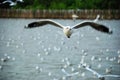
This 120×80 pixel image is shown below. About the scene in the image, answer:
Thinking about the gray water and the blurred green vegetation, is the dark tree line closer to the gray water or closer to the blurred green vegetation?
the blurred green vegetation

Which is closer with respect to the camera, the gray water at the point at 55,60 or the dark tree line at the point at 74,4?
the gray water at the point at 55,60

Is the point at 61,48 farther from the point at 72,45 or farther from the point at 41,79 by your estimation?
the point at 41,79

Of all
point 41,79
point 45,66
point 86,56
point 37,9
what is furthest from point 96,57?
point 37,9

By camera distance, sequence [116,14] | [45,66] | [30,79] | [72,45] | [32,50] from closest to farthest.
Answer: [30,79], [45,66], [32,50], [72,45], [116,14]

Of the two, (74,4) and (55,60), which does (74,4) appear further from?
(55,60)

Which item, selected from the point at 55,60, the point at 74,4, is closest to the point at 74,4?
the point at 74,4

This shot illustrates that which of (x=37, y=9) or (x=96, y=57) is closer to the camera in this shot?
(x=96, y=57)

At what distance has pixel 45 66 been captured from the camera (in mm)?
A: 12148

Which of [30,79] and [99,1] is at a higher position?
[99,1]

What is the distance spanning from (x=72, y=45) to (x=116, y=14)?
24.2ft

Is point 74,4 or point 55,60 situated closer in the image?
point 55,60

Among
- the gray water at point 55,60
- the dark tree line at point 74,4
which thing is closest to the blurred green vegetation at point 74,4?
the dark tree line at point 74,4

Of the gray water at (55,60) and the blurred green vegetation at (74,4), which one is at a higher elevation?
the blurred green vegetation at (74,4)

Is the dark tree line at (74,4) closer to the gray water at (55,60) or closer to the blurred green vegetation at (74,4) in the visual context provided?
the blurred green vegetation at (74,4)
